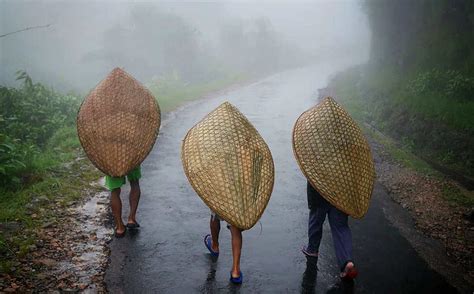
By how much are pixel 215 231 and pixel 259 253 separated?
631 millimetres

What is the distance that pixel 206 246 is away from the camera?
4.43 meters

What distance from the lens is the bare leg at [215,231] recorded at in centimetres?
415

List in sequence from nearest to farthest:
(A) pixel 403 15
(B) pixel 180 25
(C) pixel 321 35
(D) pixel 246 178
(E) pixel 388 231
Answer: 1. (D) pixel 246 178
2. (E) pixel 388 231
3. (A) pixel 403 15
4. (B) pixel 180 25
5. (C) pixel 321 35

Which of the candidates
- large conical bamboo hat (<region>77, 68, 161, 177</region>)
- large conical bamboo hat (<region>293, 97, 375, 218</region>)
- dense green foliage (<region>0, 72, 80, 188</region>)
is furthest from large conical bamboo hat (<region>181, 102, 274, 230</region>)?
dense green foliage (<region>0, 72, 80, 188</region>)

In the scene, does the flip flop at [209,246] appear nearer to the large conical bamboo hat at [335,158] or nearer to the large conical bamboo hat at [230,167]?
the large conical bamboo hat at [230,167]

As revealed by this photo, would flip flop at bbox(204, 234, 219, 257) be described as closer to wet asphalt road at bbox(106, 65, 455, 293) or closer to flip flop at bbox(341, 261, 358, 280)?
wet asphalt road at bbox(106, 65, 455, 293)

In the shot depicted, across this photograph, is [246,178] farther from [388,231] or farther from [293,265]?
[388,231]

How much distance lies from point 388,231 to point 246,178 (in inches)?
101

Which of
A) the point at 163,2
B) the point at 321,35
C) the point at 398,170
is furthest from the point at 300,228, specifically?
the point at 321,35

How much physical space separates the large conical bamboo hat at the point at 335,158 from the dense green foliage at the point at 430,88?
507 centimetres

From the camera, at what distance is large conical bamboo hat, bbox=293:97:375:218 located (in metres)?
3.69

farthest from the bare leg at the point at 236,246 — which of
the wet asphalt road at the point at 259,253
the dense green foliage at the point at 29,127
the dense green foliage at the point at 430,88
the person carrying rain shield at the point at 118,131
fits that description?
the dense green foliage at the point at 430,88

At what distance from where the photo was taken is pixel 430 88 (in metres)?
10.9

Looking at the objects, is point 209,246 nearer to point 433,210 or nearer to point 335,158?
point 335,158
